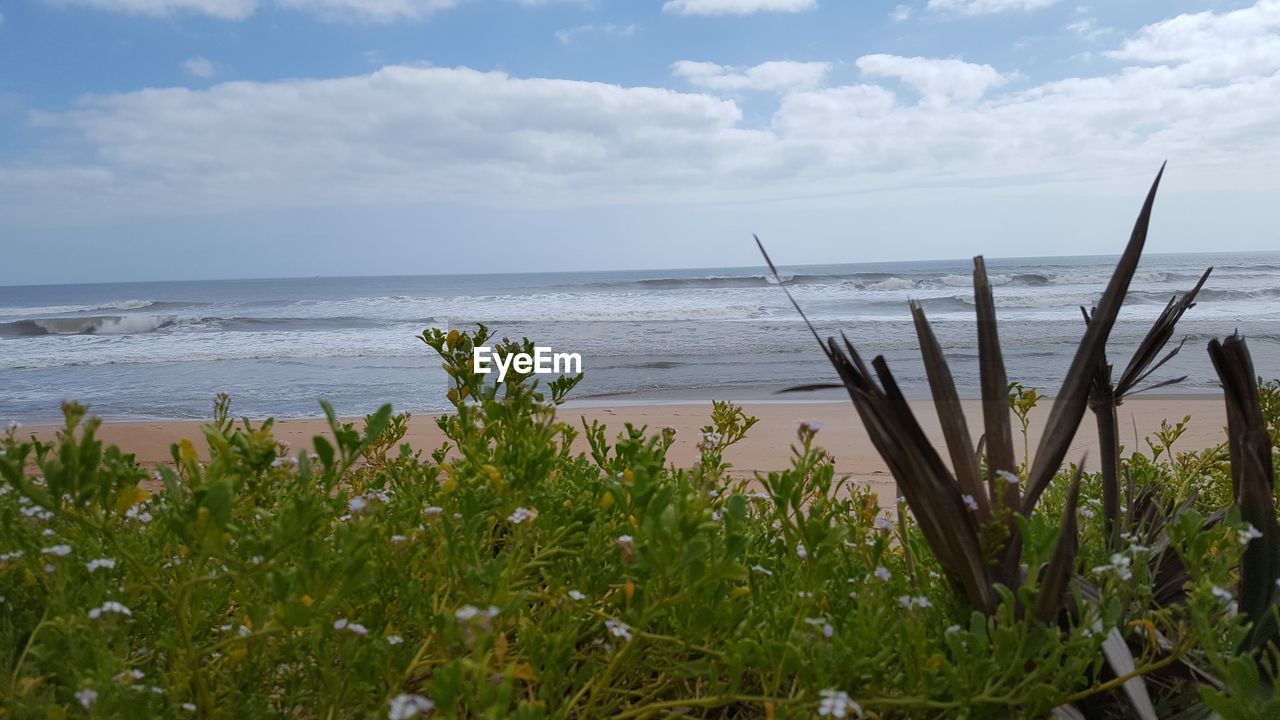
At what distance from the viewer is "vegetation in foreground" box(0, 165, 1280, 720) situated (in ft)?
3.81

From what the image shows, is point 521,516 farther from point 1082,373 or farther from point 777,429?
point 777,429

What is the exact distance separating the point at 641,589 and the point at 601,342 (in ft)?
55.9

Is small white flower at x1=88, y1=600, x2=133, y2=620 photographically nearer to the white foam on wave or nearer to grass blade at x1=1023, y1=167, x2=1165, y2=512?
grass blade at x1=1023, y1=167, x2=1165, y2=512

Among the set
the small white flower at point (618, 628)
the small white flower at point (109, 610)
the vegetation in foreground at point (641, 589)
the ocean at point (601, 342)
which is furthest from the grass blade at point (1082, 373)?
the ocean at point (601, 342)

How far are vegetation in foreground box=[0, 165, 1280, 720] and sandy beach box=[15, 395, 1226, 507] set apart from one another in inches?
137

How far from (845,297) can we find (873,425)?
28.7m

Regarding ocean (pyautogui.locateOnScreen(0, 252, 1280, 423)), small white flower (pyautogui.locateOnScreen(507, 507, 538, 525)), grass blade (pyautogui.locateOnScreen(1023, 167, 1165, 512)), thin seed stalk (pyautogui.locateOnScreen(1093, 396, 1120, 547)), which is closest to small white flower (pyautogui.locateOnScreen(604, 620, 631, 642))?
small white flower (pyautogui.locateOnScreen(507, 507, 538, 525))

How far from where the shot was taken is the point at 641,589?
154cm

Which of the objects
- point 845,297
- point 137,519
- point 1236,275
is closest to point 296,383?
point 137,519

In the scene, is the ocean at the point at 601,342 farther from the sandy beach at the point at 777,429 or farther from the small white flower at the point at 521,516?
the small white flower at the point at 521,516

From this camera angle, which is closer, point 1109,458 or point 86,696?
point 86,696

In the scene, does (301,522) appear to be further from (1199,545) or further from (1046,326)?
(1046,326)

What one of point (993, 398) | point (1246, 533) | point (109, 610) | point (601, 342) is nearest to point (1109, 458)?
point (993, 398)

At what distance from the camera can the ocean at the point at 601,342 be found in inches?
462
